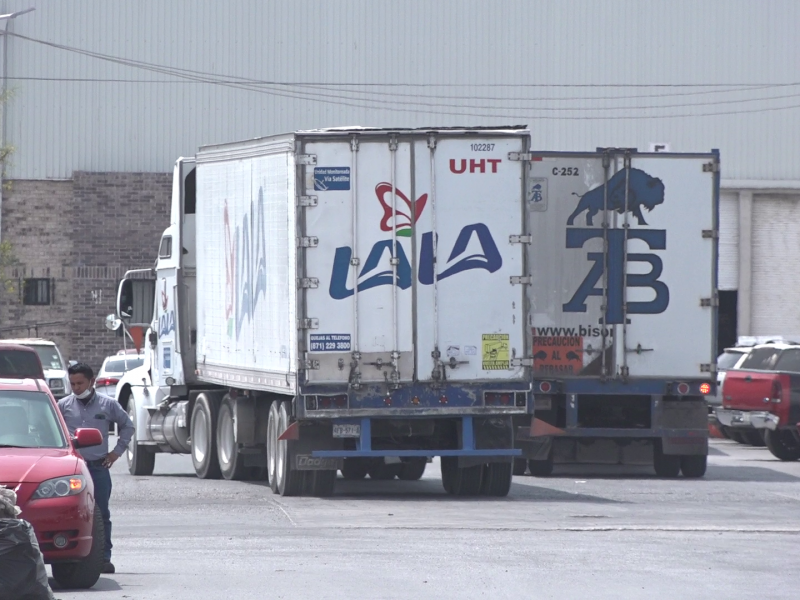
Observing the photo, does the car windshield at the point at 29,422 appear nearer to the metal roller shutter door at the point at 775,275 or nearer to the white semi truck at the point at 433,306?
the white semi truck at the point at 433,306

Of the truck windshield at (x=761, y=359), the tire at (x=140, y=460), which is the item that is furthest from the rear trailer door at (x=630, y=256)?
the tire at (x=140, y=460)

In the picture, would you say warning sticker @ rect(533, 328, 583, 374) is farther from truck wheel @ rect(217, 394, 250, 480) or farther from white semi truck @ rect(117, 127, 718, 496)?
truck wheel @ rect(217, 394, 250, 480)

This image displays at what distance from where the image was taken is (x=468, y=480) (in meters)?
16.9

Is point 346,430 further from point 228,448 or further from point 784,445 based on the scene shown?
point 784,445

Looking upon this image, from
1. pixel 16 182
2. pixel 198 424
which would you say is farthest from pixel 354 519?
pixel 16 182

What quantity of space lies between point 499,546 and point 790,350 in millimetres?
12149

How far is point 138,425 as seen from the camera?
21234mm

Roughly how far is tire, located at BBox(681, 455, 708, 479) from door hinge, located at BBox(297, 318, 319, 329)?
6.15 m

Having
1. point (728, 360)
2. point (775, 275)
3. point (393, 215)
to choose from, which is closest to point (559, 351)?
point (393, 215)

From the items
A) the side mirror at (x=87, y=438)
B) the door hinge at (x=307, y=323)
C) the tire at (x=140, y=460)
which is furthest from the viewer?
the tire at (x=140, y=460)

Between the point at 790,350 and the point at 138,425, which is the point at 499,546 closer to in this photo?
the point at 138,425

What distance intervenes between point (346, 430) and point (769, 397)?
333 inches

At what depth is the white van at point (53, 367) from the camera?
96.4 ft

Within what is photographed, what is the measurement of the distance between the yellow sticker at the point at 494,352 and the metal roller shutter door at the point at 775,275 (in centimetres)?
2736
